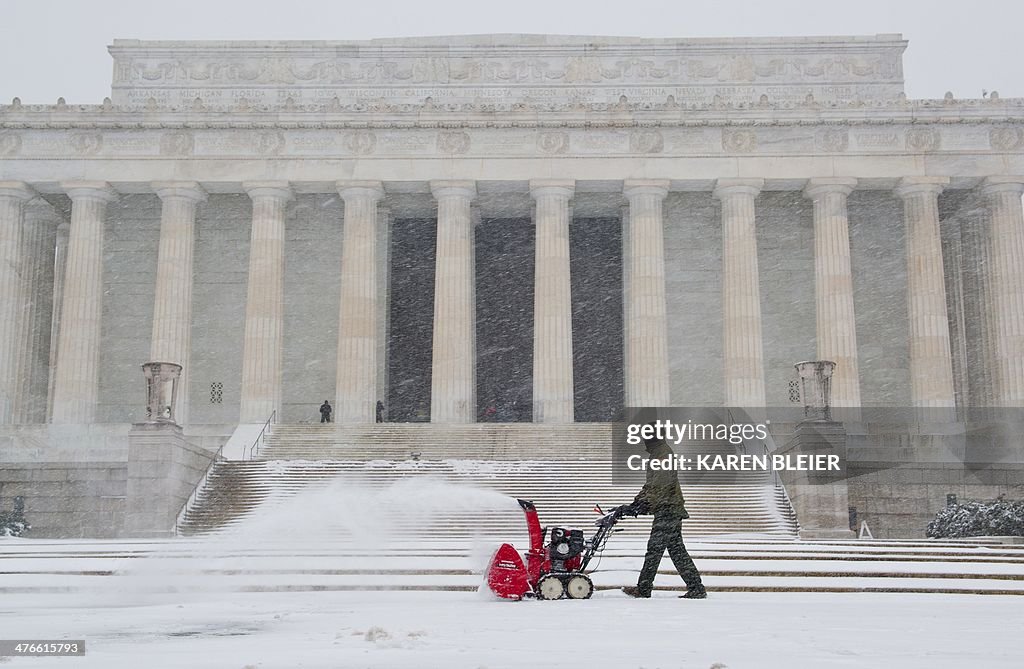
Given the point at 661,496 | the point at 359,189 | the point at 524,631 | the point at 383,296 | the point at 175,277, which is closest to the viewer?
the point at 524,631

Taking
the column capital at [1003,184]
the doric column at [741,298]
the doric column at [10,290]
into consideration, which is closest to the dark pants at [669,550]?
the doric column at [741,298]

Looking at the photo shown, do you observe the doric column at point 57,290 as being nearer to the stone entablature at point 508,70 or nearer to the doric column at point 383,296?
the stone entablature at point 508,70

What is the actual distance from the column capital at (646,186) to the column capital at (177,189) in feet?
56.5

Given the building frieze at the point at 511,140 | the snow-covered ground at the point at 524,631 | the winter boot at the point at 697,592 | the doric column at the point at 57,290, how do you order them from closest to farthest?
1. the snow-covered ground at the point at 524,631
2. the winter boot at the point at 697,592
3. the building frieze at the point at 511,140
4. the doric column at the point at 57,290

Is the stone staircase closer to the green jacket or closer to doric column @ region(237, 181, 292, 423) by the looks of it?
doric column @ region(237, 181, 292, 423)

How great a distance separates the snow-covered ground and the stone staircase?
11.4 metres

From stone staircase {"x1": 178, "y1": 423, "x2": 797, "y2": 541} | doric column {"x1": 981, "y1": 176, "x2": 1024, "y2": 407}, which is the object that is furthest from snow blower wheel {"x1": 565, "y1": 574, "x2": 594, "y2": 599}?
doric column {"x1": 981, "y1": 176, "x2": 1024, "y2": 407}

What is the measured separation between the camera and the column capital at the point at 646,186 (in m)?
43.4

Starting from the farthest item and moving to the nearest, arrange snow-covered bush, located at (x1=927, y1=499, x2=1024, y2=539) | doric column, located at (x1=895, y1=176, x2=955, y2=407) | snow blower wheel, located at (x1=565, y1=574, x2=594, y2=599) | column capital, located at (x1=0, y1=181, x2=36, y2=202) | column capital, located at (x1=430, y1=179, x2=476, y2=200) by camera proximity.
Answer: column capital, located at (x1=0, y1=181, x2=36, y2=202) < column capital, located at (x1=430, y1=179, x2=476, y2=200) < doric column, located at (x1=895, y1=176, x2=955, y2=407) < snow-covered bush, located at (x1=927, y1=499, x2=1024, y2=539) < snow blower wheel, located at (x1=565, y1=574, x2=594, y2=599)

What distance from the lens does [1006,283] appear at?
42.5 meters

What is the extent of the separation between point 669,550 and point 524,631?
358 cm

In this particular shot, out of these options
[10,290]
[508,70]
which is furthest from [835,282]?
[10,290]

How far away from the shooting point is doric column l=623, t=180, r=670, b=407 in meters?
42.2

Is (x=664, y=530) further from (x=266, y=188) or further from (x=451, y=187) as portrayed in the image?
(x=266, y=188)
